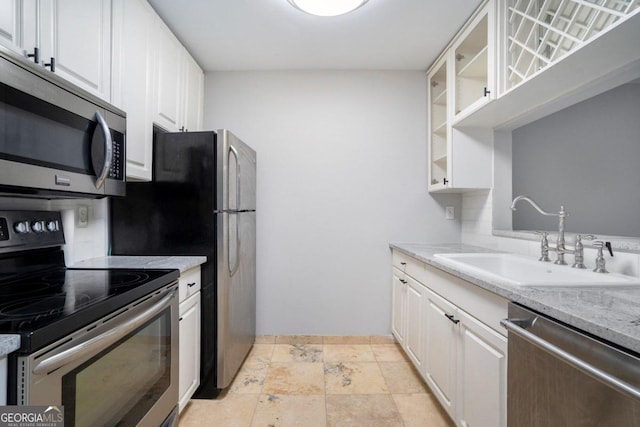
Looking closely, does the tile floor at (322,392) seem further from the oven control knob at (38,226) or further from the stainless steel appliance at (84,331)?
the oven control knob at (38,226)

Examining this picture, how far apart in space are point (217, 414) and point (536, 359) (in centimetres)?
164

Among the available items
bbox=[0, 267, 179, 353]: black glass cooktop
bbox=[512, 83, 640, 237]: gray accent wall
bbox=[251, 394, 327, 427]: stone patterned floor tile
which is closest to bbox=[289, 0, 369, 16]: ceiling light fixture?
bbox=[512, 83, 640, 237]: gray accent wall

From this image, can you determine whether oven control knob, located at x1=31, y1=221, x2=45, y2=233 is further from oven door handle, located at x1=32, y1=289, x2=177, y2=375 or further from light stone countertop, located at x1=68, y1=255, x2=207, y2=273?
oven door handle, located at x1=32, y1=289, x2=177, y2=375

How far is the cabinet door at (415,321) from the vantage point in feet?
6.14

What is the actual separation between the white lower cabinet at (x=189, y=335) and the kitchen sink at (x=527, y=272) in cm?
138

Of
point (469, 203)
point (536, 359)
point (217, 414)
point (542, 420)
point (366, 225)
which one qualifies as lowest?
point (217, 414)

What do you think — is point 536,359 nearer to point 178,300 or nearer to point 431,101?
point 178,300

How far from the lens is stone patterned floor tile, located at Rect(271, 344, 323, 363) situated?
7.41 feet

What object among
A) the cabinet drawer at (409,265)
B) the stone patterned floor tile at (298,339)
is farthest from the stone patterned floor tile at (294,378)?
the cabinet drawer at (409,265)

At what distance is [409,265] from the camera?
2.12m

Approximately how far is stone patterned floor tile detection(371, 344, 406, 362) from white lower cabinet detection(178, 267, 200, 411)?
1347 mm

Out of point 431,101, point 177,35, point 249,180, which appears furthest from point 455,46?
point 177,35

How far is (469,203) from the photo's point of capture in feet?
8.12

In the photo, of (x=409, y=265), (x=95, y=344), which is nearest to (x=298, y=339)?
(x=409, y=265)
